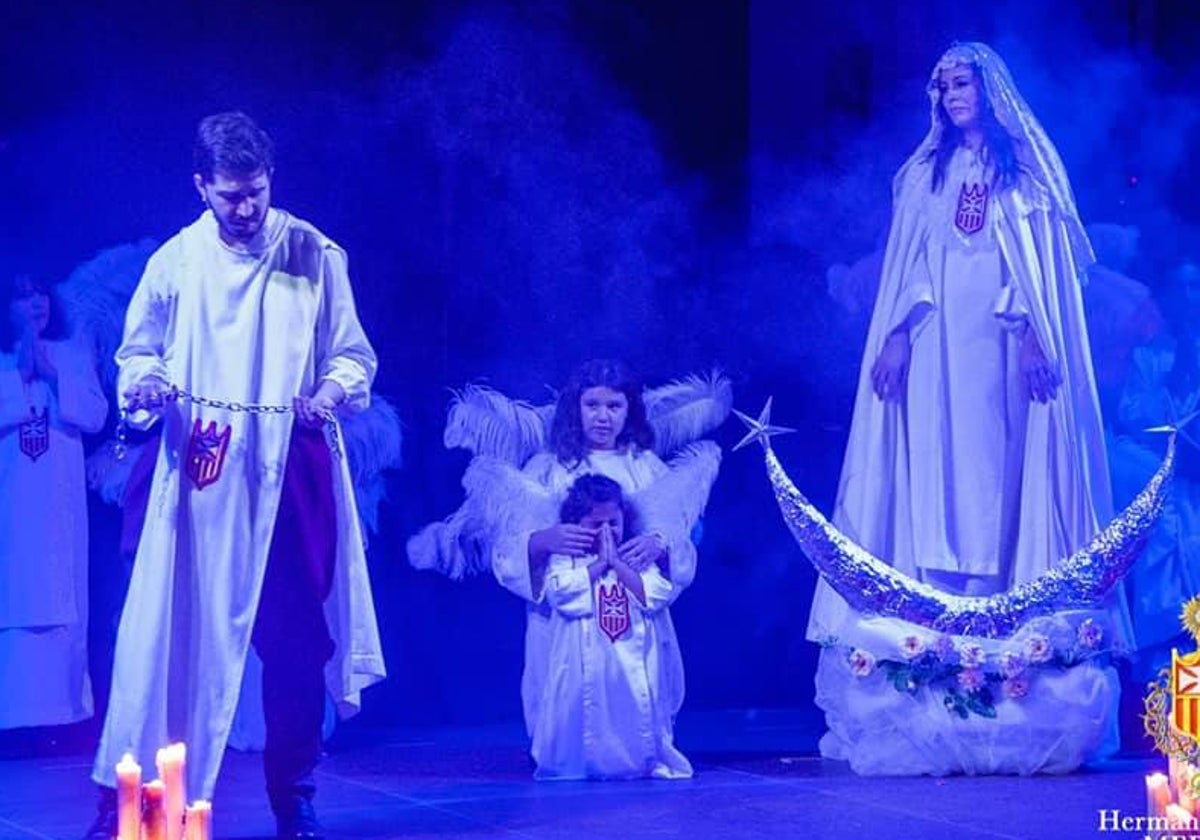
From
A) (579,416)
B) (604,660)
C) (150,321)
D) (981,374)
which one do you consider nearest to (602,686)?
(604,660)

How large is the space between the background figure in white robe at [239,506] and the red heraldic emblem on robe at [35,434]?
7.03ft

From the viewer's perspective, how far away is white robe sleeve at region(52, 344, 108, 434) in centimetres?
750

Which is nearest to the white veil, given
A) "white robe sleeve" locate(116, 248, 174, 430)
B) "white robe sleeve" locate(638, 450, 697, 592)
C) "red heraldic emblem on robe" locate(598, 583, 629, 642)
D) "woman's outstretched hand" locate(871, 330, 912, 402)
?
"woman's outstretched hand" locate(871, 330, 912, 402)

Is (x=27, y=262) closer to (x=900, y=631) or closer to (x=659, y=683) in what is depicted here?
(x=659, y=683)

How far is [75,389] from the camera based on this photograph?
24.6 feet

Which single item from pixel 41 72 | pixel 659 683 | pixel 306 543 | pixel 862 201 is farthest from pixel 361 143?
pixel 306 543

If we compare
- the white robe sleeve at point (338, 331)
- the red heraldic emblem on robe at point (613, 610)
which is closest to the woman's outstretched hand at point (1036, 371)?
the red heraldic emblem on robe at point (613, 610)

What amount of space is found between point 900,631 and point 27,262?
305 centimetres

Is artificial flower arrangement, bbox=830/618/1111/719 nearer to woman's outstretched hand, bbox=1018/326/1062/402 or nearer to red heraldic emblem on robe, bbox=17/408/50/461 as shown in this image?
woman's outstretched hand, bbox=1018/326/1062/402

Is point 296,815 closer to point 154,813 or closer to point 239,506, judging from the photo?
point 239,506

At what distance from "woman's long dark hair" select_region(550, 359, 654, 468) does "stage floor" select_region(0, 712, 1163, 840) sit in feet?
3.09

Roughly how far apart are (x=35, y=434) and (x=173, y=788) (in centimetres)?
315

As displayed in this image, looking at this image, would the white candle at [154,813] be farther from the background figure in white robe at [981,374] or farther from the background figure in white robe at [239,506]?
the background figure in white robe at [981,374]

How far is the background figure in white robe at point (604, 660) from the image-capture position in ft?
21.6
